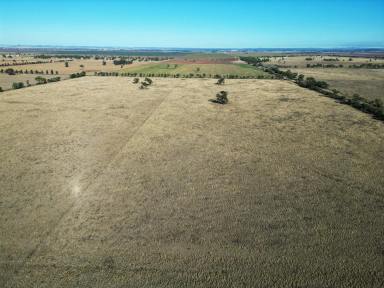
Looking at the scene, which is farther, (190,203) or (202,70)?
→ (202,70)

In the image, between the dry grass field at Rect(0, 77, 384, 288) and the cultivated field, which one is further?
the cultivated field

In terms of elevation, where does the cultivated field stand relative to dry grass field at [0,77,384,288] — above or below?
above

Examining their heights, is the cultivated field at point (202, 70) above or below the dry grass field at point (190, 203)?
above

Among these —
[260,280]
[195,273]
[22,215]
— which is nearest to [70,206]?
[22,215]

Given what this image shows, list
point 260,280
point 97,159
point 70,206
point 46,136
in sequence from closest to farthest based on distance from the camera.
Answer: point 260,280 → point 70,206 → point 97,159 → point 46,136

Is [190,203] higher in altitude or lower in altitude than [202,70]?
lower

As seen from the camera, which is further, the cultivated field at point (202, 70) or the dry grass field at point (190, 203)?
the cultivated field at point (202, 70)

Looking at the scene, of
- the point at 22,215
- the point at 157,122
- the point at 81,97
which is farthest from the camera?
the point at 81,97

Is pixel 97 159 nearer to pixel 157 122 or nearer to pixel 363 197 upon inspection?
pixel 157 122
